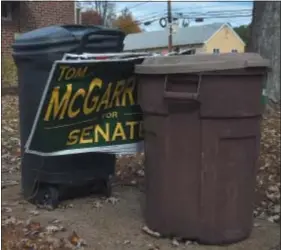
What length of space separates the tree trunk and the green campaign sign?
4997 millimetres

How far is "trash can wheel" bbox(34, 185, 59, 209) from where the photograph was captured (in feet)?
15.4

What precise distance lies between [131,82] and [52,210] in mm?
1275

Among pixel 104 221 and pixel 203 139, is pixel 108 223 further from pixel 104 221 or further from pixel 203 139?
pixel 203 139

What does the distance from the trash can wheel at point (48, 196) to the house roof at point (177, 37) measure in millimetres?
46763

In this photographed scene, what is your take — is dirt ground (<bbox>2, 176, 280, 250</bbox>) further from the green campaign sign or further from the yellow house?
the yellow house

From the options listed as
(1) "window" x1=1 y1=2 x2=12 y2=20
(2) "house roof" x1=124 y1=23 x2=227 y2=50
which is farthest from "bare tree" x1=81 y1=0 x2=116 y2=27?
(1) "window" x1=1 y1=2 x2=12 y2=20

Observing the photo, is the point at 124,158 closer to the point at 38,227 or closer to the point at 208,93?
the point at 38,227

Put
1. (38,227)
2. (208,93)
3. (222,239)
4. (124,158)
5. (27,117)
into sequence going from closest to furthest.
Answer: (208,93), (222,239), (38,227), (27,117), (124,158)

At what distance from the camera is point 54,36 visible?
175 inches

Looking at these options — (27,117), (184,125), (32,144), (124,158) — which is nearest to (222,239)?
(184,125)

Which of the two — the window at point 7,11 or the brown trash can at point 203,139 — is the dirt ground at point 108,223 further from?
the window at point 7,11

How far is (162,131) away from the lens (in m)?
3.88

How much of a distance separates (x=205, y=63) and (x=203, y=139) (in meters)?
0.51

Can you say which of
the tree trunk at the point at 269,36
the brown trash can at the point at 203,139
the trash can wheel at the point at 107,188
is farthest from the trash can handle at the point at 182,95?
the tree trunk at the point at 269,36
